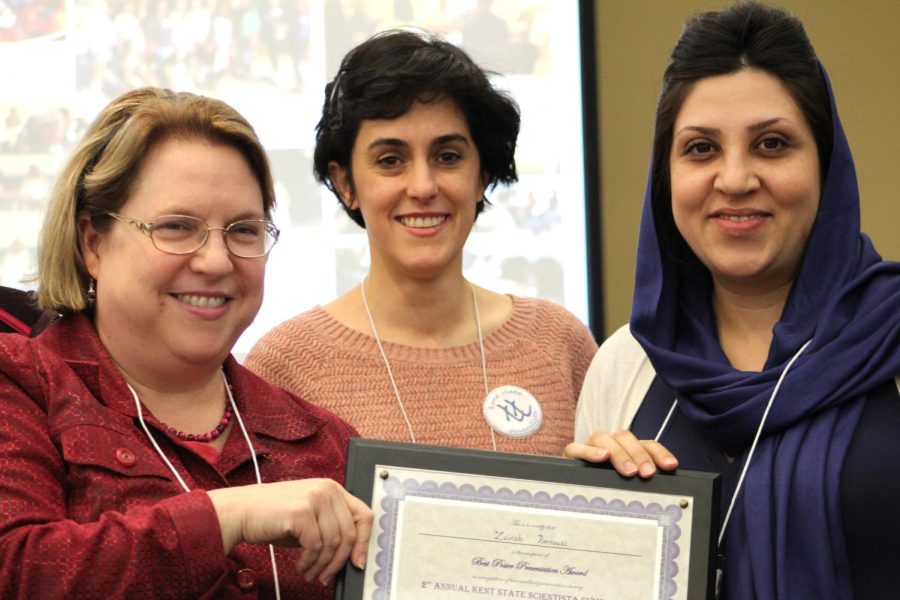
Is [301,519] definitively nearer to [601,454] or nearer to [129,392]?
[129,392]

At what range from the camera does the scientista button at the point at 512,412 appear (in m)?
2.44

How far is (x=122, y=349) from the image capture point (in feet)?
5.77

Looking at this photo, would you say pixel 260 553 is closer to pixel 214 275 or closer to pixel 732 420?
pixel 214 275

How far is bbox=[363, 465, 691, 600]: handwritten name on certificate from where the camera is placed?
1697 millimetres

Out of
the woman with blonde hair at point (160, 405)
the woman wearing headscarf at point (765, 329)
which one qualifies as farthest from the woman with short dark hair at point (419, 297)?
the woman with blonde hair at point (160, 405)

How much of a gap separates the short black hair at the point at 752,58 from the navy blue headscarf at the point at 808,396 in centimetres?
3

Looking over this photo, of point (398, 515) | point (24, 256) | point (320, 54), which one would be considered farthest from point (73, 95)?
point (398, 515)

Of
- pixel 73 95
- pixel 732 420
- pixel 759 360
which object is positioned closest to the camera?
pixel 732 420

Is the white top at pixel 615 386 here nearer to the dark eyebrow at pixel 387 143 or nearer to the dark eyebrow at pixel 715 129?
the dark eyebrow at pixel 715 129

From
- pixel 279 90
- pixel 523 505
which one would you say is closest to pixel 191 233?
pixel 523 505

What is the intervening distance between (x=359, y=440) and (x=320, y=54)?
8.51 ft

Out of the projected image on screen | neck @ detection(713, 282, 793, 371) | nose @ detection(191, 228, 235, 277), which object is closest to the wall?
the projected image on screen

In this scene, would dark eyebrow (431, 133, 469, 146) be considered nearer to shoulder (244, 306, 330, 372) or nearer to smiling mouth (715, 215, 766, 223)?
shoulder (244, 306, 330, 372)

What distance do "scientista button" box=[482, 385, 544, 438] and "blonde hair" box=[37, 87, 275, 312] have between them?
91cm
